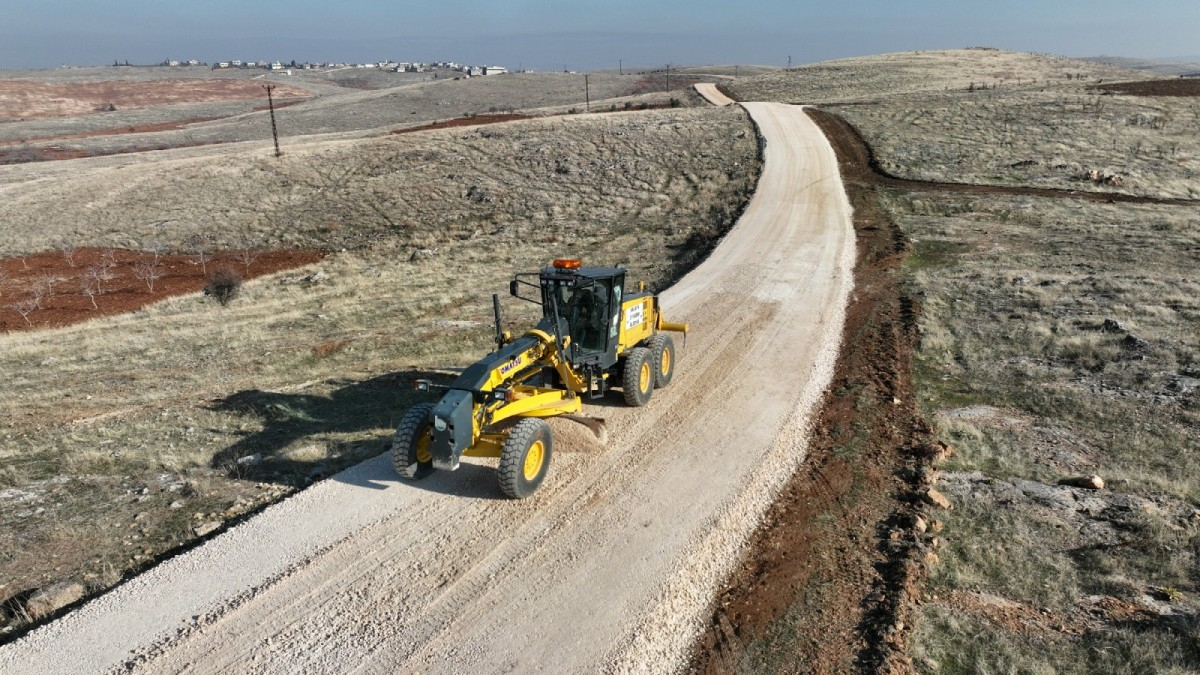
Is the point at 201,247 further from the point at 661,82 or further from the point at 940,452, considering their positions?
the point at 661,82

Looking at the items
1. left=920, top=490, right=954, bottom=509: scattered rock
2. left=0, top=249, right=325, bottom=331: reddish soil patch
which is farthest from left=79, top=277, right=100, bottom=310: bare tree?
left=920, top=490, right=954, bottom=509: scattered rock

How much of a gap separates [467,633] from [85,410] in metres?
11.4

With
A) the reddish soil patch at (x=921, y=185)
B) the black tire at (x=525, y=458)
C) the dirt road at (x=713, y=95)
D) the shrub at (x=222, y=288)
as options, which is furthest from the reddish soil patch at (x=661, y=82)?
the black tire at (x=525, y=458)

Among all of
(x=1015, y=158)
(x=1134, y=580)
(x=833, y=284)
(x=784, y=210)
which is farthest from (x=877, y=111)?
(x=1134, y=580)

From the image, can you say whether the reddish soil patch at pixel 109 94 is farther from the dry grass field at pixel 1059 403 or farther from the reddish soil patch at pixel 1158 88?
the reddish soil patch at pixel 1158 88

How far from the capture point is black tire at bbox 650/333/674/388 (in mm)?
12555

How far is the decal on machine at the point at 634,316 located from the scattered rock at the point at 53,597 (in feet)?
27.6

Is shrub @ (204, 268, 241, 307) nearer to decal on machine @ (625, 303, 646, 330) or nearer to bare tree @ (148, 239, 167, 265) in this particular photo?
bare tree @ (148, 239, 167, 265)

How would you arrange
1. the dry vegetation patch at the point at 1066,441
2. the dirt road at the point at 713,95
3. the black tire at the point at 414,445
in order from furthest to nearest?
the dirt road at the point at 713,95 < the black tire at the point at 414,445 < the dry vegetation patch at the point at 1066,441

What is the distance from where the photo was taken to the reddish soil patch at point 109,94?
108m

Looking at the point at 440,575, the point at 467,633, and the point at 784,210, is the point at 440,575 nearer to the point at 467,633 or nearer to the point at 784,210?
the point at 467,633

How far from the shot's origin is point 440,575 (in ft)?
25.6

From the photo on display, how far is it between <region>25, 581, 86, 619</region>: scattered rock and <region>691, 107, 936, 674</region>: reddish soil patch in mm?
6777

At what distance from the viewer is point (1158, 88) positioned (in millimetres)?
47250
